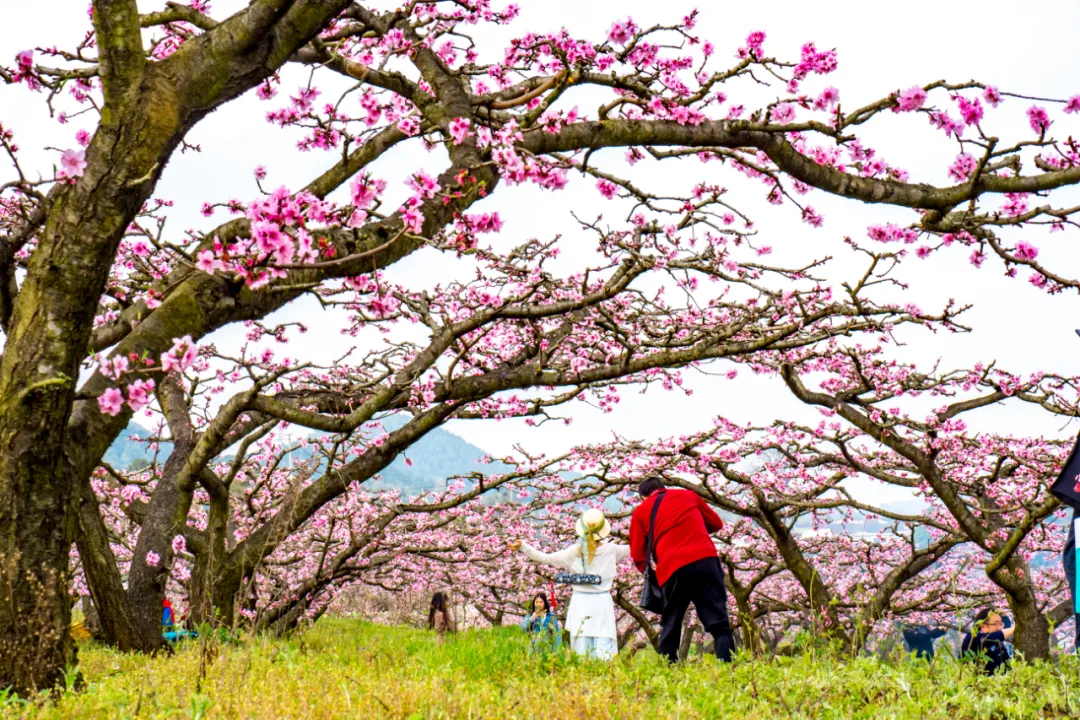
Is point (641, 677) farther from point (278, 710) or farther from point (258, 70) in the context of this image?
point (258, 70)

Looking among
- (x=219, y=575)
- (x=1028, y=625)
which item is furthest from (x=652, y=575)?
(x=1028, y=625)

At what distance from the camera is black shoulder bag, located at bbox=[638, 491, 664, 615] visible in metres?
6.89

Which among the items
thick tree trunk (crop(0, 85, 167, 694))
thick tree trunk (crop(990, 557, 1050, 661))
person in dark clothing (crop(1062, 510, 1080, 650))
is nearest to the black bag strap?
person in dark clothing (crop(1062, 510, 1080, 650))

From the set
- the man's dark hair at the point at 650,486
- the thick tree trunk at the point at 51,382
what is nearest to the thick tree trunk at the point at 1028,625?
the man's dark hair at the point at 650,486

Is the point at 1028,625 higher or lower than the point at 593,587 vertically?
lower

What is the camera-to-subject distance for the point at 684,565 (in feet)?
21.6

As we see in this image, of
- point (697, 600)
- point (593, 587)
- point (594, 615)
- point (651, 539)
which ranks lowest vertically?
point (594, 615)

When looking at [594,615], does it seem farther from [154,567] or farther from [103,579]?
[154,567]

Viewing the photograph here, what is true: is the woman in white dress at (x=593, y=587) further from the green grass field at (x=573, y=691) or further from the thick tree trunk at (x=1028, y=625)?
the thick tree trunk at (x=1028, y=625)

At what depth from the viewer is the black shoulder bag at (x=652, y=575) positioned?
6895 millimetres

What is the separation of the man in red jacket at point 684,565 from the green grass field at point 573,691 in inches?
41.0

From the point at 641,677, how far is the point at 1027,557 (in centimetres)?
1250

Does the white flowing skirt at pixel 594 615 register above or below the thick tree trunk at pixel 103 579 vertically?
below

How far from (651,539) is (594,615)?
3.37 ft
